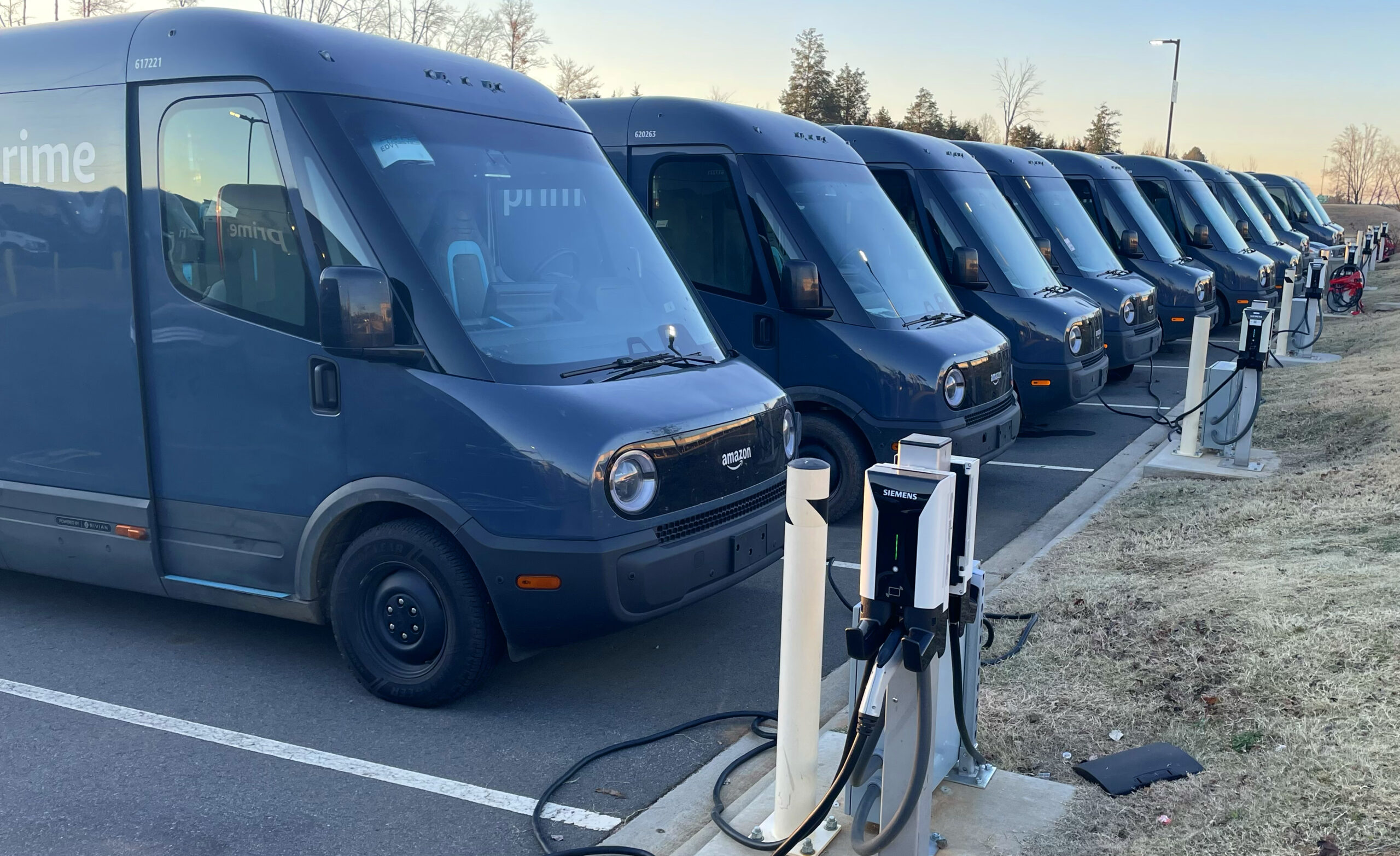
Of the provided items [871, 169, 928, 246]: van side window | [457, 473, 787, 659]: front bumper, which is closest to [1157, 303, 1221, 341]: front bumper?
[871, 169, 928, 246]: van side window

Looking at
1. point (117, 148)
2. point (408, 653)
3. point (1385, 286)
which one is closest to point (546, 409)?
point (408, 653)

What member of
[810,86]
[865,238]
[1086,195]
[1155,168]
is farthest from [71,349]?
[810,86]

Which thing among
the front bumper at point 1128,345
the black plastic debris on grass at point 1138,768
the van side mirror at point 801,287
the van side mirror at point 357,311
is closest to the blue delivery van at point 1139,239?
the front bumper at point 1128,345

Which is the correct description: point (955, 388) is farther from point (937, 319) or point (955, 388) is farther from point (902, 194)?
point (902, 194)

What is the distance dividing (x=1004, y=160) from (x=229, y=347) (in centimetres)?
1022

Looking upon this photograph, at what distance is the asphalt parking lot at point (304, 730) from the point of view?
148 inches

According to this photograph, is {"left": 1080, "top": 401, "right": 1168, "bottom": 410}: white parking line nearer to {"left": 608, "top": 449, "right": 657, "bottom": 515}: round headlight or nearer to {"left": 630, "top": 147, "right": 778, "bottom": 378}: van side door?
{"left": 630, "top": 147, "right": 778, "bottom": 378}: van side door

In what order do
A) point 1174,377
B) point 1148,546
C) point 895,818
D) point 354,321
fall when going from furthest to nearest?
point 1174,377 → point 1148,546 → point 354,321 → point 895,818

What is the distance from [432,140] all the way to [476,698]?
7.65 feet

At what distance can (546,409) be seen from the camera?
4.34 metres

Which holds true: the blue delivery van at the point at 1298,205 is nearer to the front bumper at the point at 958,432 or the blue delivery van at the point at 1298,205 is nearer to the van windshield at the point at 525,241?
the front bumper at the point at 958,432

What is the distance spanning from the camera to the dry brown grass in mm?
3357

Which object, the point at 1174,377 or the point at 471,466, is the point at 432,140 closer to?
the point at 471,466

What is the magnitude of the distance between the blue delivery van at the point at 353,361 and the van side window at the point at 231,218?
0.01 metres
